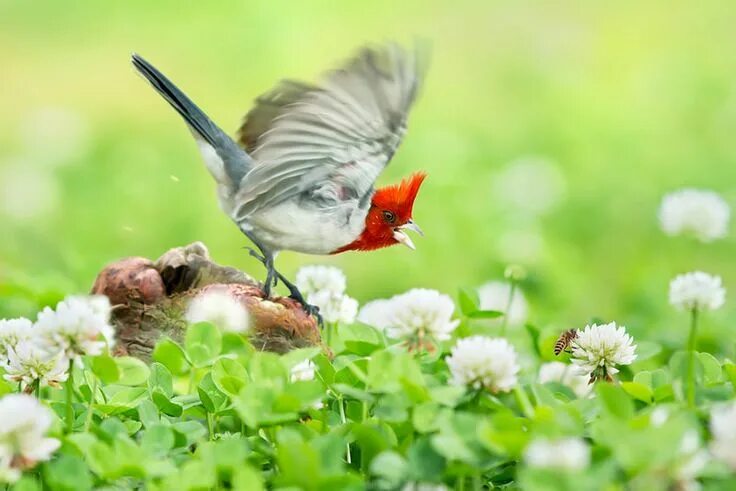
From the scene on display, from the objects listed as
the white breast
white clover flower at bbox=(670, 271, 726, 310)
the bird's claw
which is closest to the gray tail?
the white breast

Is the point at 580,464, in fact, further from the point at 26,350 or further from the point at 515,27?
the point at 515,27

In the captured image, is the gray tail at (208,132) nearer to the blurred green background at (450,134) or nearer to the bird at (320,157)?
the bird at (320,157)

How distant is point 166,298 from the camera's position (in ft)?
8.36

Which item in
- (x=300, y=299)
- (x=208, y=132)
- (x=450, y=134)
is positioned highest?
(x=450, y=134)

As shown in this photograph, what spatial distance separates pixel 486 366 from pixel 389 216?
1.13 m

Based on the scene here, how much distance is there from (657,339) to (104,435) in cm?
173

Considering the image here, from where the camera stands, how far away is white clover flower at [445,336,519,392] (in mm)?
1804

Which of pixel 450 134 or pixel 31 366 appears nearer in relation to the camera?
pixel 31 366

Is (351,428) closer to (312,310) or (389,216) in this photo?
(312,310)

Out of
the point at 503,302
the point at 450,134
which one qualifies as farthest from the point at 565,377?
the point at 450,134

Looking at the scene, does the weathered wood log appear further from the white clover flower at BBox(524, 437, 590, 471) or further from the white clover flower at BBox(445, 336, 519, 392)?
the white clover flower at BBox(524, 437, 590, 471)

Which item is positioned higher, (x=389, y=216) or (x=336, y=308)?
(x=389, y=216)

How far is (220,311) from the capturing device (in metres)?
2.42

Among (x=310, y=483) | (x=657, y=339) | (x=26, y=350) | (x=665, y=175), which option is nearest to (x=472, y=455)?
(x=310, y=483)
